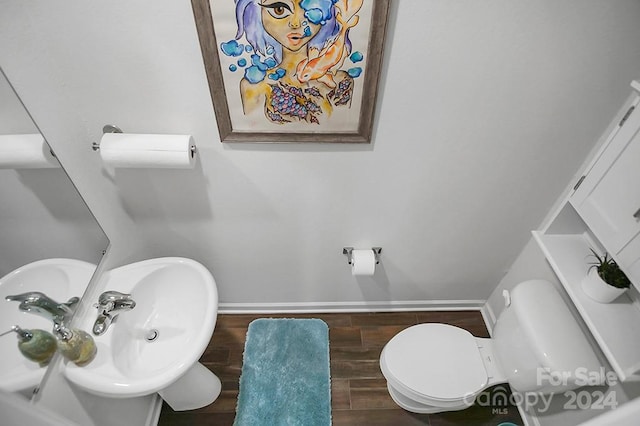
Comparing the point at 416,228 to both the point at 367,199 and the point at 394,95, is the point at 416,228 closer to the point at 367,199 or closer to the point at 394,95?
the point at 367,199

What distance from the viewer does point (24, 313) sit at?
91 centimetres

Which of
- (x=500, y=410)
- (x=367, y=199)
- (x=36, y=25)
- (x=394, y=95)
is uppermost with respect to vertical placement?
(x=36, y=25)

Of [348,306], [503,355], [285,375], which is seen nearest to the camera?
[503,355]

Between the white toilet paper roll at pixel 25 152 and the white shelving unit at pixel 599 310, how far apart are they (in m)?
1.83

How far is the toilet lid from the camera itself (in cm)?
136

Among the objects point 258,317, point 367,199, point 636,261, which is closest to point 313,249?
point 367,199

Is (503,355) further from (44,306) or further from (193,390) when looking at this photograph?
(44,306)

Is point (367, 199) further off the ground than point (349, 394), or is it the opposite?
point (367, 199)

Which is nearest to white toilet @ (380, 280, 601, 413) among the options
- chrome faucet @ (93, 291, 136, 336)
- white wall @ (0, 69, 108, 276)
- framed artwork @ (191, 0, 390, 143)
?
framed artwork @ (191, 0, 390, 143)

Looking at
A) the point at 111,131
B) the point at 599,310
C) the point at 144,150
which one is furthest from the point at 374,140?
the point at 599,310

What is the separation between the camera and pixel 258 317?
78.4 inches

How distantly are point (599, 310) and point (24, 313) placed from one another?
188 cm

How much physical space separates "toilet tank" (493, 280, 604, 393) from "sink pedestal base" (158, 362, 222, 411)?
4.32 feet

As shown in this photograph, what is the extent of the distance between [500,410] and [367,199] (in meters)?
1.33
